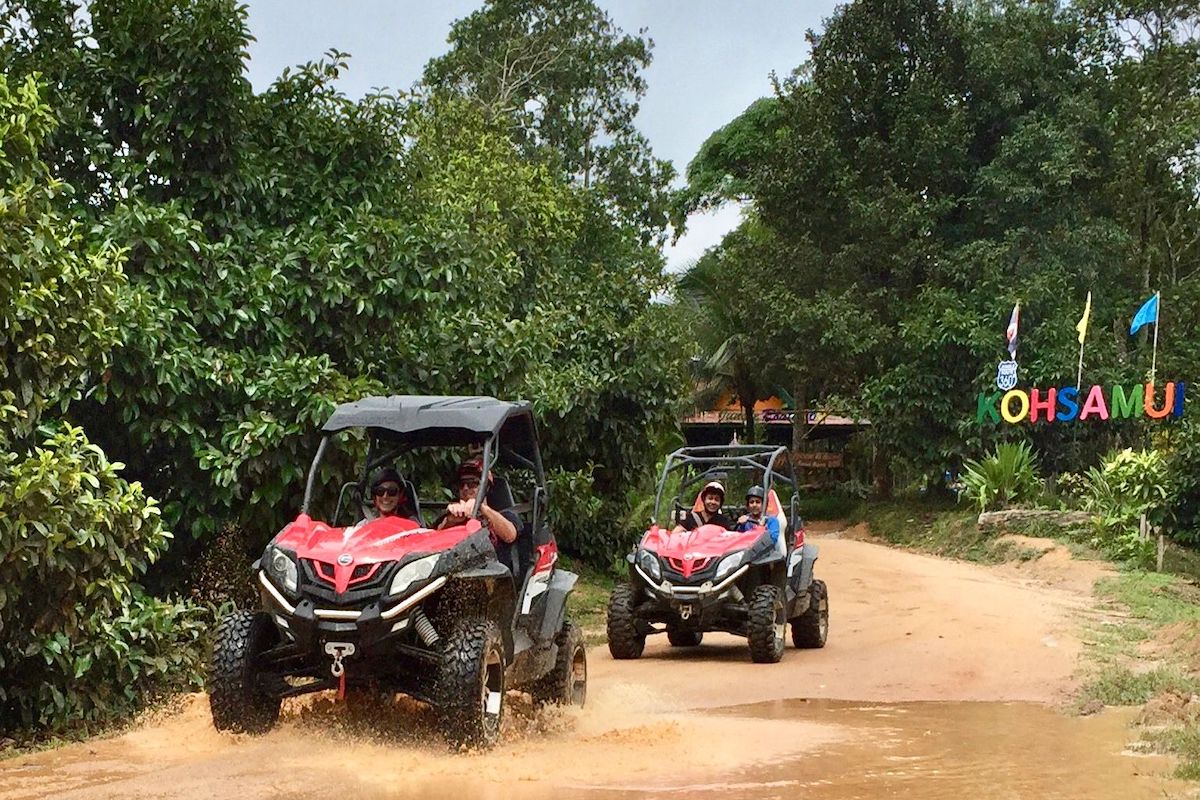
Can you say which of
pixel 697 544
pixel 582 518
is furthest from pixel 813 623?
pixel 582 518

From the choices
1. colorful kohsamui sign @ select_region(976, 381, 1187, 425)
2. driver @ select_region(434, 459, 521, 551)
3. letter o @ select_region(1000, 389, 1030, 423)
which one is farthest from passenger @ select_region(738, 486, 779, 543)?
letter o @ select_region(1000, 389, 1030, 423)

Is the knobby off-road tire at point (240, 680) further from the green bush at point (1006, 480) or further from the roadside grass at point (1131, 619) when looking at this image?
the green bush at point (1006, 480)

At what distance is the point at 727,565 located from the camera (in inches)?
489

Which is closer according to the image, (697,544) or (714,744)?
(714,744)

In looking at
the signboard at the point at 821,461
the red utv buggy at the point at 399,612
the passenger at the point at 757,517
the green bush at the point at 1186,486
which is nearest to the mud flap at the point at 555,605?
the red utv buggy at the point at 399,612

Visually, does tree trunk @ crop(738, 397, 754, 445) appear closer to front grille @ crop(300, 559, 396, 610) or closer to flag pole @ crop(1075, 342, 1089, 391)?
flag pole @ crop(1075, 342, 1089, 391)

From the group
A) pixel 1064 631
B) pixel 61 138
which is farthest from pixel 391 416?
pixel 1064 631

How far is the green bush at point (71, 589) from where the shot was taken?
8195 mm

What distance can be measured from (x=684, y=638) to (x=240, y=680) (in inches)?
259

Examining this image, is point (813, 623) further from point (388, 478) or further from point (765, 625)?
point (388, 478)

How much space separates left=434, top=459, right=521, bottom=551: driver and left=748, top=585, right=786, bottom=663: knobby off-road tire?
3.93 metres

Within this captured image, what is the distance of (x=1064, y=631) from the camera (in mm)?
14820

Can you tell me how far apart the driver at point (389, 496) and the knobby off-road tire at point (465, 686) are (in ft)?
4.19

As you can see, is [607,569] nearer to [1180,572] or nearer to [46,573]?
[1180,572]
